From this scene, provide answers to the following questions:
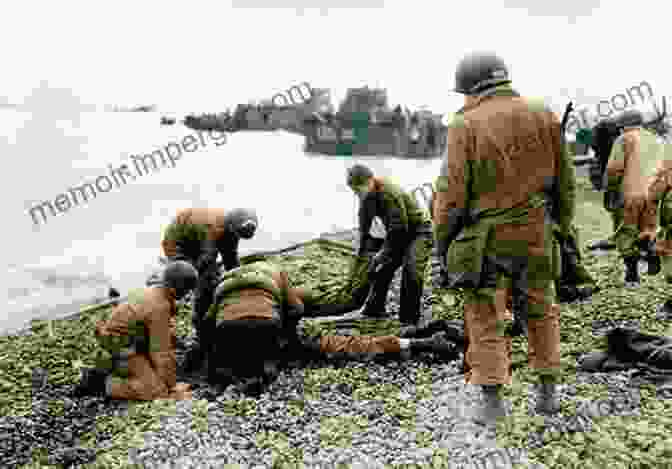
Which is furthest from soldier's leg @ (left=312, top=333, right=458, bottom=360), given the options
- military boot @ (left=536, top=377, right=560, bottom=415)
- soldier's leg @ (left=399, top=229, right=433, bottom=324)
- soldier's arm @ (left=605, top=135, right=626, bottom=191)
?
soldier's arm @ (left=605, top=135, right=626, bottom=191)

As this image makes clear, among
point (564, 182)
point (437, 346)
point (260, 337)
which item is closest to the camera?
point (564, 182)

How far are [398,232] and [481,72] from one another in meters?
2.66

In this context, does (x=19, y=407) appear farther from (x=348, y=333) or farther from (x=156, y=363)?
(x=348, y=333)

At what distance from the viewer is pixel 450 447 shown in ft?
11.3

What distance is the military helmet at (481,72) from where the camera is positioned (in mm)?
3299

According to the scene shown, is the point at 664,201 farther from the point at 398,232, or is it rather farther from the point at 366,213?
the point at 366,213

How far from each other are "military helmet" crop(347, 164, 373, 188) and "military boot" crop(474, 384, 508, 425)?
8.45 ft

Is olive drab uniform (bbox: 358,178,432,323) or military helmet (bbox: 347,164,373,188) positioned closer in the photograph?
military helmet (bbox: 347,164,373,188)

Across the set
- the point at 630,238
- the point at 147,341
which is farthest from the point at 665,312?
the point at 147,341

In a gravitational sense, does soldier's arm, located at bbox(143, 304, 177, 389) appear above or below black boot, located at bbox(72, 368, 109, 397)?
above

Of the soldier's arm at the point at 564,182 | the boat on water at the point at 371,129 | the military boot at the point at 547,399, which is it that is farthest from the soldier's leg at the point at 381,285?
the boat on water at the point at 371,129

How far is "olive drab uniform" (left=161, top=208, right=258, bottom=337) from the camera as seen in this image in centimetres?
562

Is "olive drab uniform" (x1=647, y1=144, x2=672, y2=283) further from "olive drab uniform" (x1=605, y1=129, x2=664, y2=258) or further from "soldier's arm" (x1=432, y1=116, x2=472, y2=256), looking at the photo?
"soldier's arm" (x1=432, y1=116, x2=472, y2=256)

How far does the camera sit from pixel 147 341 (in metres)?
4.56
